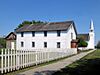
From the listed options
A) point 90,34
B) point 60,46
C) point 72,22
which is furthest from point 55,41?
point 90,34

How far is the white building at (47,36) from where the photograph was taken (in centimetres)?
4944

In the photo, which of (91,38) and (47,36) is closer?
(47,36)

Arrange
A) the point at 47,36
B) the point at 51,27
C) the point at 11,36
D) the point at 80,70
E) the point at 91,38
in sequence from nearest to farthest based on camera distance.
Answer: the point at 80,70, the point at 47,36, the point at 51,27, the point at 11,36, the point at 91,38

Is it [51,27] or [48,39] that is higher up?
[51,27]

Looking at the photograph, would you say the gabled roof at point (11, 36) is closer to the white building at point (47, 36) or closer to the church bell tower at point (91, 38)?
the white building at point (47, 36)

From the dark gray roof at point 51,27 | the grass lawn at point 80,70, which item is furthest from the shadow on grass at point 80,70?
the dark gray roof at point 51,27

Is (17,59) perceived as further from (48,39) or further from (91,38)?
(91,38)

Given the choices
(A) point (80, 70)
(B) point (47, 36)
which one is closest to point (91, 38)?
(B) point (47, 36)

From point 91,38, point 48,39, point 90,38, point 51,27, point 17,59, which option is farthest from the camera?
point 91,38

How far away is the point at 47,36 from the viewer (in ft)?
169

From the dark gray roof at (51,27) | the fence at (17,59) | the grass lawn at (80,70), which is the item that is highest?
the dark gray roof at (51,27)

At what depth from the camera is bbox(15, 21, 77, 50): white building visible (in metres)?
49.4

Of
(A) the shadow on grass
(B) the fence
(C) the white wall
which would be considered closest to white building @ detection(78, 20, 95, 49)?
(C) the white wall

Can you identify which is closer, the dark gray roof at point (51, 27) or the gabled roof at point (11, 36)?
the dark gray roof at point (51, 27)
